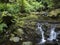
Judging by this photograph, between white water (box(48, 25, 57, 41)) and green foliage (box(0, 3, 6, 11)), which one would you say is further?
green foliage (box(0, 3, 6, 11))

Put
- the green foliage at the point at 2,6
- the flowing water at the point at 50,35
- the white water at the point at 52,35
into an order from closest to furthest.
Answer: the flowing water at the point at 50,35 → the white water at the point at 52,35 → the green foliage at the point at 2,6

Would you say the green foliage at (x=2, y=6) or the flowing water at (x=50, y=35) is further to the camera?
the green foliage at (x=2, y=6)

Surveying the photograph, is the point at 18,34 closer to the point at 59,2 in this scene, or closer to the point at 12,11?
the point at 12,11

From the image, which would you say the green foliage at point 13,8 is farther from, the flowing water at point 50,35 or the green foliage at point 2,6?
the flowing water at point 50,35

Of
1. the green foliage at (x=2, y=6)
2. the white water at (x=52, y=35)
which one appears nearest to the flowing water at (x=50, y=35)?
the white water at (x=52, y=35)

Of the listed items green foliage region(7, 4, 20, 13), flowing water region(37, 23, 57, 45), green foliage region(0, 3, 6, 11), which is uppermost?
green foliage region(0, 3, 6, 11)

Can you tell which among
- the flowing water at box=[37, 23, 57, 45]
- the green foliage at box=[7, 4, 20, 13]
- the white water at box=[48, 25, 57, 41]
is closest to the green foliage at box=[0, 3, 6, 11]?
the green foliage at box=[7, 4, 20, 13]

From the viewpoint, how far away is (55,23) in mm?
12398

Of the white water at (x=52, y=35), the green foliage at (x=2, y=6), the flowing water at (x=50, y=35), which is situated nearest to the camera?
the flowing water at (x=50, y=35)

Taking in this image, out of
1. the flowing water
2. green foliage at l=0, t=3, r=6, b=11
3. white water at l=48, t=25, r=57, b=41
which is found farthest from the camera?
green foliage at l=0, t=3, r=6, b=11

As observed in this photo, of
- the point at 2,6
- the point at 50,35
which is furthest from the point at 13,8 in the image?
the point at 50,35

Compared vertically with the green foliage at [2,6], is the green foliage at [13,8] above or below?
below

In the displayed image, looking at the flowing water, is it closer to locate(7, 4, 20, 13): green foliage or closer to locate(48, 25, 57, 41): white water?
locate(48, 25, 57, 41): white water

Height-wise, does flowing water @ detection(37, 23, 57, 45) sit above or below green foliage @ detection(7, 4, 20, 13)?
below
